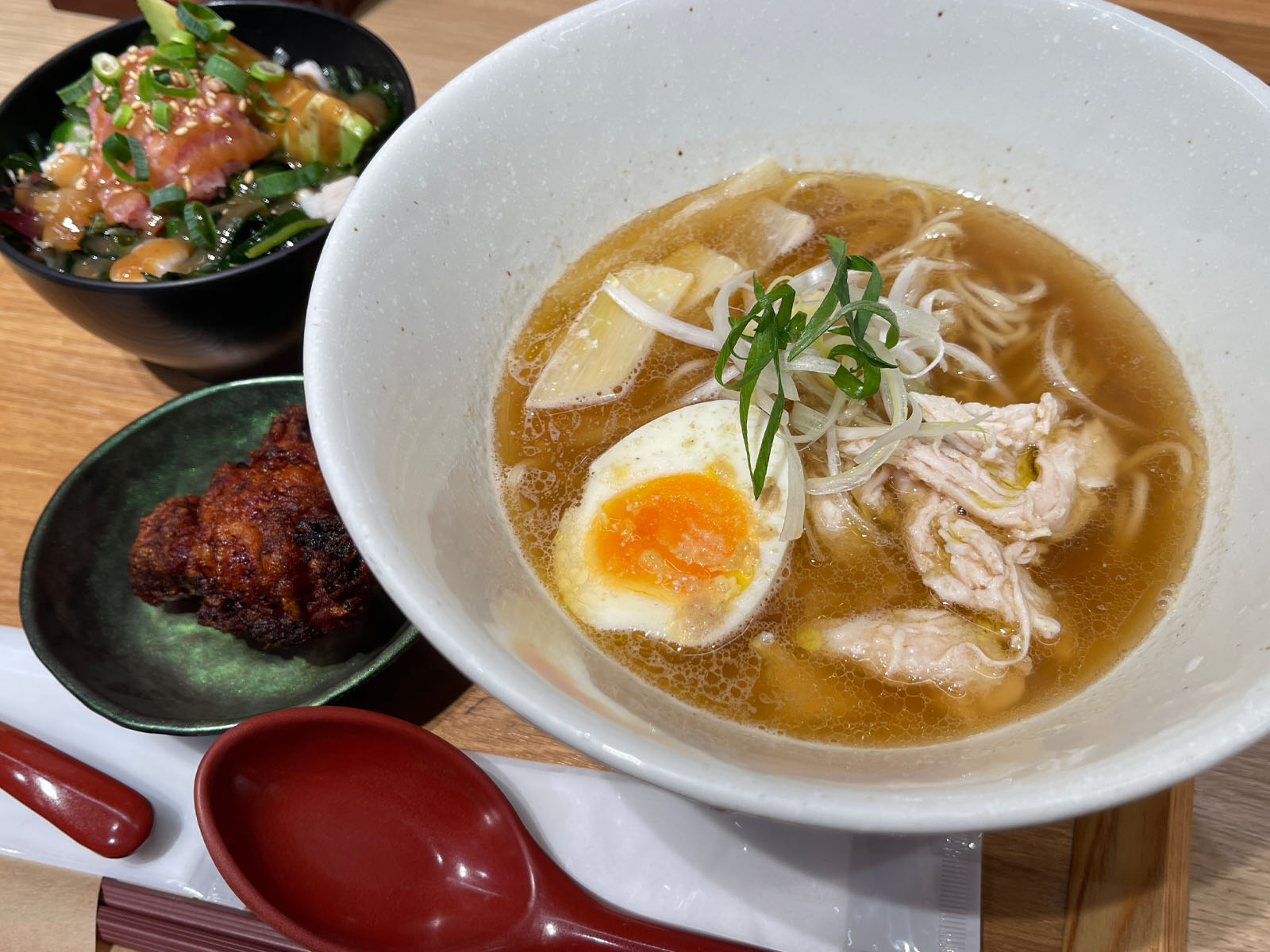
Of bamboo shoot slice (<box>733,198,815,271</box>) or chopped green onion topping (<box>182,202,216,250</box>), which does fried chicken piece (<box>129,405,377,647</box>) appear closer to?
chopped green onion topping (<box>182,202,216,250</box>)

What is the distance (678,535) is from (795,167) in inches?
40.3

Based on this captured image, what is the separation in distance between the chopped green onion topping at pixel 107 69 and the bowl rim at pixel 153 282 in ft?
0.37

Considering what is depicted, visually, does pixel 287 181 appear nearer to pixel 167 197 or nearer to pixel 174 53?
pixel 167 197

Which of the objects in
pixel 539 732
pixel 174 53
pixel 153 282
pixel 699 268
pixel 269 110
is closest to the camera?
pixel 539 732

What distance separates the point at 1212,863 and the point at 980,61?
5.10ft

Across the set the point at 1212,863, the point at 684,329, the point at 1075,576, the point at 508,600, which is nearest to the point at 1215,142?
the point at 1075,576

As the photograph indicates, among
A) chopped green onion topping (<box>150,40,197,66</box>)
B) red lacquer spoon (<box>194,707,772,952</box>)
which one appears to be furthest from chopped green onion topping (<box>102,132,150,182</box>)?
red lacquer spoon (<box>194,707,772,952</box>)

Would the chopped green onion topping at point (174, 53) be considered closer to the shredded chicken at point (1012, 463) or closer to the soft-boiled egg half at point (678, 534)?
the soft-boiled egg half at point (678, 534)

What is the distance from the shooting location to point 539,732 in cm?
135

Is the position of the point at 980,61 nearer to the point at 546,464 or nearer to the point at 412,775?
the point at 546,464

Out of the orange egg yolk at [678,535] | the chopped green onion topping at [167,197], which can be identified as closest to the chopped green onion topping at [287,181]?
the chopped green onion topping at [167,197]

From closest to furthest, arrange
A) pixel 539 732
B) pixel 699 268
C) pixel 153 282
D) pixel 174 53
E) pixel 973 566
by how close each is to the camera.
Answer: pixel 539 732 < pixel 973 566 < pixel 153 282 < pixel 699 268 < pixel 174 53

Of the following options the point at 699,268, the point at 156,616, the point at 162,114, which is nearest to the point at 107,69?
the point at 162,114

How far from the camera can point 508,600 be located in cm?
125
